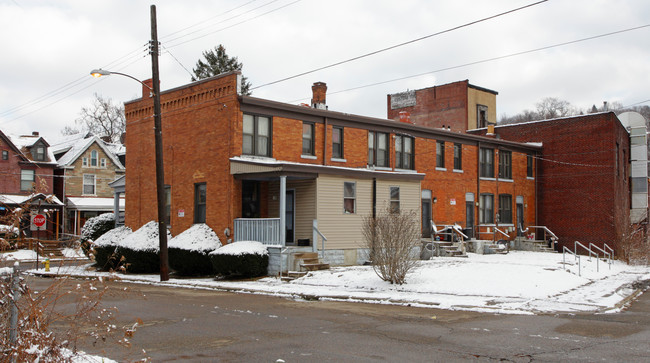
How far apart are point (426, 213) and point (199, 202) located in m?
12.6

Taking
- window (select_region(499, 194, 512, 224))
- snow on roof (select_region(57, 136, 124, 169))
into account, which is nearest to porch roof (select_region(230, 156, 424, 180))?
window (select_region(499, 194, 512, 224))

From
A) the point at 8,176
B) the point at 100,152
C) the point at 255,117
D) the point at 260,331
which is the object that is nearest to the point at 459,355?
the point at 260,331

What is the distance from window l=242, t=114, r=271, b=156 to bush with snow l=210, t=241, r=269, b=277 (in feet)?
14.6

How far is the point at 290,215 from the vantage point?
968 inches

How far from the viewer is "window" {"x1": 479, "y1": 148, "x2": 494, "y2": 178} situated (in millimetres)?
35656

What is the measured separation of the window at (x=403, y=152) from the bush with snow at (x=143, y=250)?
1236 centimetres

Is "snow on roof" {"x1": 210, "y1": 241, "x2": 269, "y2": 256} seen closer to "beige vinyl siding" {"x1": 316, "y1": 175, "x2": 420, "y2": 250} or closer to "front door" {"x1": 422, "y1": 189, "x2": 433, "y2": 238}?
"beige vinyl siding" {"x1": 316, "y1": 175, "x2": 420, "y2": 250}

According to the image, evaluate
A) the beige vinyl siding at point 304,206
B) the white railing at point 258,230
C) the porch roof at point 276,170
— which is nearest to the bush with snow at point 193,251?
the white railing at point 258,230

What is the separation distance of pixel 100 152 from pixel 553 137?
38.4m

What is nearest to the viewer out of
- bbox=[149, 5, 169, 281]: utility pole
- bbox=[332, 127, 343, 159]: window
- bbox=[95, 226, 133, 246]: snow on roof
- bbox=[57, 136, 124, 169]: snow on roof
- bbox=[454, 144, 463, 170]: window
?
bbox=[149, 5, 169, 281]: utility pole

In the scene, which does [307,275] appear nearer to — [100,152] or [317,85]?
[317,85]

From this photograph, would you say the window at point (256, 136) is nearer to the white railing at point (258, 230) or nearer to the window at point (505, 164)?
the white railing at point (258, 230)

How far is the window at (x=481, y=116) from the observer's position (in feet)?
164

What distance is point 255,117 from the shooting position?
80.3 feet
